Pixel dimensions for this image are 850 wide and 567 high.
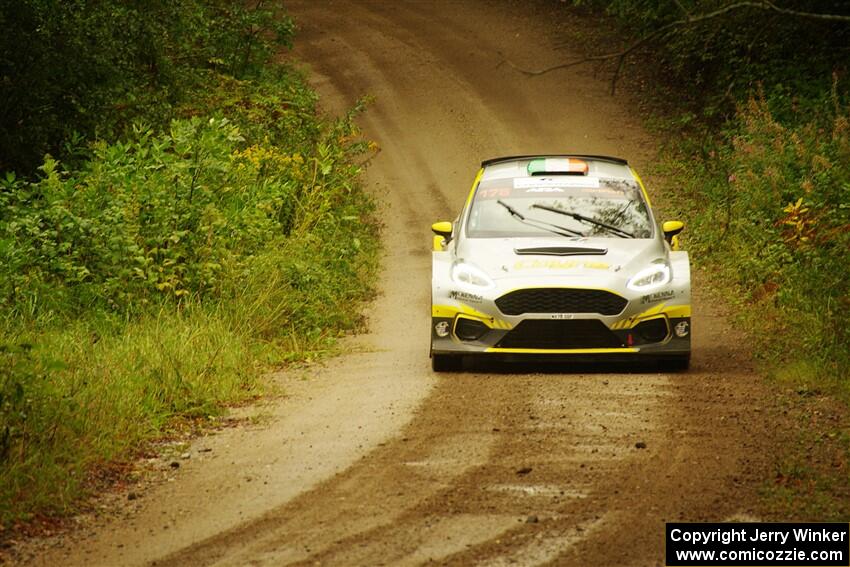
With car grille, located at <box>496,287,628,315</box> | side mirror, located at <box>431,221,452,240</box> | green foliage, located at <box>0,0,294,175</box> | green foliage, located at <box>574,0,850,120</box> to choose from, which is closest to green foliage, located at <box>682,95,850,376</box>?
green foliage, located at <box>574,0,850,120</box>

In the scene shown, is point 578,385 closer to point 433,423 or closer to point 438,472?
point 433,423

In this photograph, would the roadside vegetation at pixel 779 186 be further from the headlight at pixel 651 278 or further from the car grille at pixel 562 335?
the car grille at pixel 562 335

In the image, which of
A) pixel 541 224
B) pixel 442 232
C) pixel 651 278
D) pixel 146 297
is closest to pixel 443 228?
pixel 442 232

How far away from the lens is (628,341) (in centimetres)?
1122

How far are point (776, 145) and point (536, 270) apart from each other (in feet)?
24.0

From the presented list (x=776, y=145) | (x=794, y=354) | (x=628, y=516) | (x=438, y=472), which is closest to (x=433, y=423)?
(x=438, y=472)

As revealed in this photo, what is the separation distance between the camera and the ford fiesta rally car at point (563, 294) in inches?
440

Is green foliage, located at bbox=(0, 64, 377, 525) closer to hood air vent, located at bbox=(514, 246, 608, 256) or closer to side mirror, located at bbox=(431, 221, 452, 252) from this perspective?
side mirror, located at bbox=(431, 221, 452, 252)

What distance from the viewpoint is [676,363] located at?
1153 cm

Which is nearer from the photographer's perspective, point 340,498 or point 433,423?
point 340,498

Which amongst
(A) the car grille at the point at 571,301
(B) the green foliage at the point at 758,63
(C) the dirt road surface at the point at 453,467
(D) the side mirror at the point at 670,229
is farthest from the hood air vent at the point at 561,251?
(B) the green foliage at the point at 758,63

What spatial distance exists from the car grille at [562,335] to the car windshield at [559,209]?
1.28m

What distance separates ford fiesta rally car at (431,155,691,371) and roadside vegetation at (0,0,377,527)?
1910mm

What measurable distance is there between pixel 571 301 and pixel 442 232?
72.1 inches
